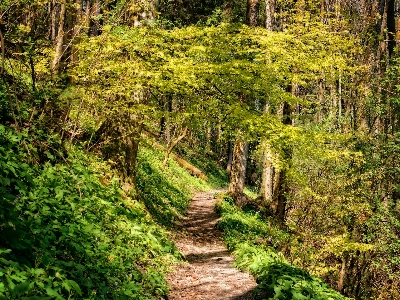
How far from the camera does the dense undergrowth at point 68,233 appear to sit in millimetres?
3754

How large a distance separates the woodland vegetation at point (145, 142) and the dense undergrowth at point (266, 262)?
6cm

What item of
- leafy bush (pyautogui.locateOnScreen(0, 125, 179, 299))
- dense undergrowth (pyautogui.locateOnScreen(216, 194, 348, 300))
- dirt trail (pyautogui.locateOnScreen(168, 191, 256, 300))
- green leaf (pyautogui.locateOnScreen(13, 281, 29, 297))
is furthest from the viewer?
dirt trail (pyautogui.locateOnScreen(168, 191, 256, 300))

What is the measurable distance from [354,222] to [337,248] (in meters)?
1.48

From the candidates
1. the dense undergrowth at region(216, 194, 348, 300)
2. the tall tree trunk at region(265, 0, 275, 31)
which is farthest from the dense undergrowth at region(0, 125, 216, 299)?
the tall tree trunk at region(265, 0, 275, 31)

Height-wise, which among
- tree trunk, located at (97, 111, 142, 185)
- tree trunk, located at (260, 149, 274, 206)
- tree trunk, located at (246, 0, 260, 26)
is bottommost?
tree trunk, located at (260, 149, 274, 206)

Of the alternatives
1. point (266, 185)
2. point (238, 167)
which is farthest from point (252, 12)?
point (266, 185)

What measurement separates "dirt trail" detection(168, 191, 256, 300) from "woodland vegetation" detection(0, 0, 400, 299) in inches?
14.5

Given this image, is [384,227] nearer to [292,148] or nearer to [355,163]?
[355,163]

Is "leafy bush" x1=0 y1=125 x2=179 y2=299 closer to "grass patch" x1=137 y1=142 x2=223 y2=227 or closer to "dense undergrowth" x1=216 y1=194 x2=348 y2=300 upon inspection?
"dense undergrowth" x1=216 y1=194 x2=348 y2=300

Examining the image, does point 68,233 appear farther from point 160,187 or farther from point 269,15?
point 269,15

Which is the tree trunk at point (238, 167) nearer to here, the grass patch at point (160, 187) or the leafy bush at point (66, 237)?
the grass patch at point (160, 187)

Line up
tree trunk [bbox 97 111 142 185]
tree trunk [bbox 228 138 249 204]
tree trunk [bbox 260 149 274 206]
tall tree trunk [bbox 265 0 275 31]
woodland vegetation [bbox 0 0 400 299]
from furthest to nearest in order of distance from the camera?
tree trunk [bbox 260 149 274 206] → tall tree trunk [bbox 265 0 275 31] → tree trunk [bbox 228 138 249 204] → tree trunk [bbox 97 111 142 185] → woodland vegetation [bbox 0 0 400 299]

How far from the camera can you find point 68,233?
16.3ft

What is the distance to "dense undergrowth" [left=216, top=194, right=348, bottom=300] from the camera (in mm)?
6924
